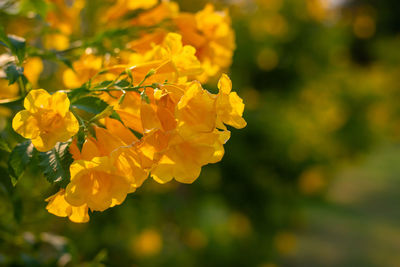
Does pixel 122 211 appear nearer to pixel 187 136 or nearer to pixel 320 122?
pixel 187 136

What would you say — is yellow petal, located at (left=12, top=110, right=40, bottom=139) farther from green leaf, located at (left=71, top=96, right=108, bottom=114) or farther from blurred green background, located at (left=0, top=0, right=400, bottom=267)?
blurred green background, located at (left=0, top=0, right=400, bottom=267)

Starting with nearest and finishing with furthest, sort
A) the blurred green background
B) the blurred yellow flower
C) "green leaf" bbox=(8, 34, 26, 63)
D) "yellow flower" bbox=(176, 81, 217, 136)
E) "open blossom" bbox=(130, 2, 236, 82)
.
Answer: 1. "yellow flower" bbox=(176, 81, 217, 136)
2. "green leaf" bbox=(8, 34, 26, 63)
3. "open blossom" bbox=(130, 2, 236, 82)
4. the blurred yellow flower
5. the blurred green background

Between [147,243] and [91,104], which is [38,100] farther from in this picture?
[147,243]

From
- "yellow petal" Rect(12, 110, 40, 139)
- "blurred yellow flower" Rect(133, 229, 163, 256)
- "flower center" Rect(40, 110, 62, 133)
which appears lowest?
"blurred yellow flower" Rect(133, 229, 163, 256)

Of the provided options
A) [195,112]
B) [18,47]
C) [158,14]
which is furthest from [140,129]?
[158,14]

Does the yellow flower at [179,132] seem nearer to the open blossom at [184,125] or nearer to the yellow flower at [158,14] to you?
the open blossom at [184,125]

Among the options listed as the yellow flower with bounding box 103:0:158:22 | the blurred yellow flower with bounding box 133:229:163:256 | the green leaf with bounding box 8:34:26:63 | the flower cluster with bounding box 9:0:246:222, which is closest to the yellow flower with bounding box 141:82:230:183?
the flower cluster with bounding box 9:0:246:222

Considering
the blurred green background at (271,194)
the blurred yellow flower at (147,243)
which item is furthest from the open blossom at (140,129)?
the blurred yellow flower at (147,243)
